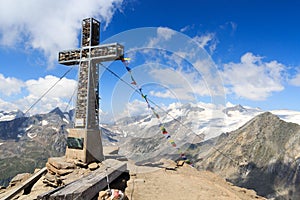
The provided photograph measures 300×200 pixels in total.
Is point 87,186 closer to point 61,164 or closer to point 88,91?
point 61,164

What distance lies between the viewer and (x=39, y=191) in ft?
44.9

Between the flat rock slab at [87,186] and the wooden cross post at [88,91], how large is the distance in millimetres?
2667

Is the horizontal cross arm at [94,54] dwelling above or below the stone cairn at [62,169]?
above

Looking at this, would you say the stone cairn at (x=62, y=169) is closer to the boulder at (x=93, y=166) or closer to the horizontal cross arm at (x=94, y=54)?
the boulder at (x=93, y=166)

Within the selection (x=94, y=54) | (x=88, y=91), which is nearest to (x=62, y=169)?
(x=88, y=91)

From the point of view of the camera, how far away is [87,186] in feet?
34.4

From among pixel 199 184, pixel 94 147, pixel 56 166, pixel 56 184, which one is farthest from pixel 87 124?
pixel 199 184

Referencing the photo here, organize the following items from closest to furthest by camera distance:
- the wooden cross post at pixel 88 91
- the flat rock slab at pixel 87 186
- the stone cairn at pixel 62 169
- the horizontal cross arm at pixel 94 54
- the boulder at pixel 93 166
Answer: the flat rock slab at pixel 87 186
the stone cairn at pixel 62 169
the boulder at pixel 93 166
the wooden cross post at pixel 88 91
the horizontal cross arm at pixel 94 54

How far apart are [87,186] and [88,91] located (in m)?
8.40

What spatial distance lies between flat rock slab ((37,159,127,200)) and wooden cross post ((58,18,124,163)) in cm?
267

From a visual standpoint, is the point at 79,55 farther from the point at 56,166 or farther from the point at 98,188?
the point at 98,188

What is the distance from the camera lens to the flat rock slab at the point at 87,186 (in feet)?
30.1

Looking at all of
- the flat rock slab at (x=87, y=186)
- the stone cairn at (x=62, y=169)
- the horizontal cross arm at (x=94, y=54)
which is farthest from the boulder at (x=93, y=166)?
the horizontal cross arm at (x=94, y=54)

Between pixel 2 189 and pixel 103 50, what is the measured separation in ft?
44.8
